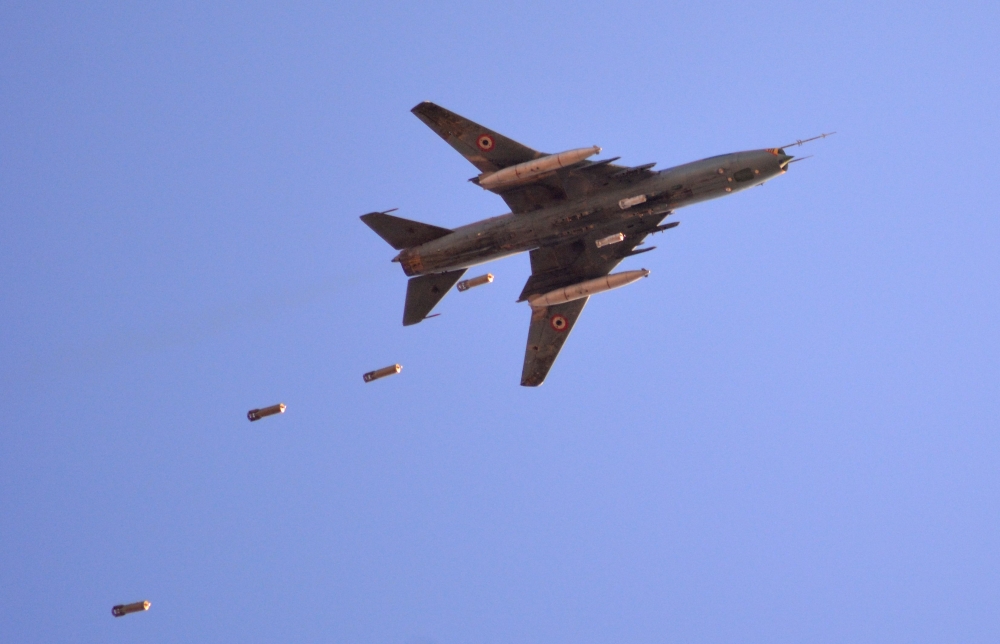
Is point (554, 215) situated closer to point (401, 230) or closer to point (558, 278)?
point (558, 278)

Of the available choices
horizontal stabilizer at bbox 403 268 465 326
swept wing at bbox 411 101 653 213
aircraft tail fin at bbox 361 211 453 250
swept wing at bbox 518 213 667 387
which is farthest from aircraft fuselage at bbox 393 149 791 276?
horizontal stabilizer at bbox 403 268 465 326

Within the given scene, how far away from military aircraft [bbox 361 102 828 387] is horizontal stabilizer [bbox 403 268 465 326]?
0.13 feet

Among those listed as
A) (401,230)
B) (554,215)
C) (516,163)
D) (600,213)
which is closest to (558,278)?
(554,215)

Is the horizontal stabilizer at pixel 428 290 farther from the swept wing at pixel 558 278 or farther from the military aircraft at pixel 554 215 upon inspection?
the swept wing at pixel 558 278

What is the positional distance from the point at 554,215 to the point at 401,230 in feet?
20.4

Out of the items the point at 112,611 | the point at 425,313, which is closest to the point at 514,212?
the point at 425,313

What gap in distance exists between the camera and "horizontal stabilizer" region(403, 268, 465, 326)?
4644 cm

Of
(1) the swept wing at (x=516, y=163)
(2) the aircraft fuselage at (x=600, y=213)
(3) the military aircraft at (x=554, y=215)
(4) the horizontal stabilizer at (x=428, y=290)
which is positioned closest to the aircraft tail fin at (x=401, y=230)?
(3) the military aircraft at (x=554, y=215)

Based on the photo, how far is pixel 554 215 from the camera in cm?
4397

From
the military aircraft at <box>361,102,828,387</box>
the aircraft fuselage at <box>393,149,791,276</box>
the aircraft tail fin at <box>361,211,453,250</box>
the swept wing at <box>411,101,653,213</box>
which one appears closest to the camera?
the aircraft fuselage at <box>393,149,791,276</box>

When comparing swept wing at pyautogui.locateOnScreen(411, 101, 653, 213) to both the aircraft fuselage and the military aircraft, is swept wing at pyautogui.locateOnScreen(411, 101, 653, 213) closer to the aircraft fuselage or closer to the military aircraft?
the military aircraft

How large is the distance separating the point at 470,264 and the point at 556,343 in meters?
5.41

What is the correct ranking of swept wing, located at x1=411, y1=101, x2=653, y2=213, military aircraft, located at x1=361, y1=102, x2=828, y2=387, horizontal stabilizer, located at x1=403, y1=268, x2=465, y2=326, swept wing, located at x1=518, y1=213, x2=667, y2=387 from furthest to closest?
horizontal stabilizer, located at x1=403, y1=268, x2=465, y2=326
swept wing, located at x1=518, y1=213, x2=667, y2=387
swept wing, located at x1=411, y1=101, x2=653, y2=213
military aircraft, located at x1=361, y1=102, x2=828, y2=387

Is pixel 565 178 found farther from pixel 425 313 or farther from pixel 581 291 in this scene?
pixel 425 313
